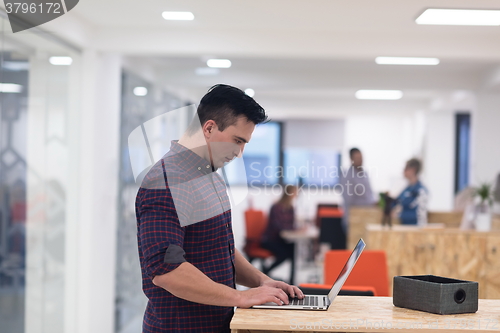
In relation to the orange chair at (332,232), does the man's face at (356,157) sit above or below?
above

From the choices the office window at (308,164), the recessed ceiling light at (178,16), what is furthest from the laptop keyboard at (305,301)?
the office window at (308,164)

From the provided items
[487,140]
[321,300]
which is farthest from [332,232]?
[321,300]

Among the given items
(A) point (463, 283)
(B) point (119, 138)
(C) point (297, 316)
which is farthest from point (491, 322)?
(B) point (119, 138)

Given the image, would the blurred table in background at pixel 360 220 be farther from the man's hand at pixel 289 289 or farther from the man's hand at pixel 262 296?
the man's hand at pixel 262 296

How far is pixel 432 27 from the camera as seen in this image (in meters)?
4.11

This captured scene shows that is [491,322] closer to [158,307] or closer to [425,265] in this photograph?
[158,307]

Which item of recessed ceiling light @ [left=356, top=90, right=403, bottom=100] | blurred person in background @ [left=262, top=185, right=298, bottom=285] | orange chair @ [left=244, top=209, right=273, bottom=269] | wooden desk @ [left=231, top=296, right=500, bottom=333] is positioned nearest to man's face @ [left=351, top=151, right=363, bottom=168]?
blurred person in background @ [left=262, top=185, right=298, bottom=285]

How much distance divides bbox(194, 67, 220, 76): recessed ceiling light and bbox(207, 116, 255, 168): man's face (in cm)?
476

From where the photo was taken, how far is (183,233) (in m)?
1.73

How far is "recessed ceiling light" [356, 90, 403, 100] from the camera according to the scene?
27.2 feet

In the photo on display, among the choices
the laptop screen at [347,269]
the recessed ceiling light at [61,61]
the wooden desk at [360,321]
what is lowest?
the wooden desk at [360,321]

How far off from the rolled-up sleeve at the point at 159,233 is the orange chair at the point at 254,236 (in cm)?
520

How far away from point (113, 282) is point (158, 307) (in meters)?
3.25

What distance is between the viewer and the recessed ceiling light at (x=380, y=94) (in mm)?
8297
